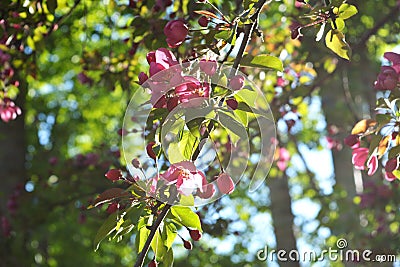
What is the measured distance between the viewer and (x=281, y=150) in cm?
348

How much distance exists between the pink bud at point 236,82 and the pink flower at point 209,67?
0.04 meters

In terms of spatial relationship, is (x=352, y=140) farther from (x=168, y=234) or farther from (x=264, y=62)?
(x=168, y=234)

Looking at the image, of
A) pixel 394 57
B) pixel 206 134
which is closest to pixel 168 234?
pixel 206 134

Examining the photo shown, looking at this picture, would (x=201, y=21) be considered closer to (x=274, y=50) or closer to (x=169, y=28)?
(x=169, y=28)

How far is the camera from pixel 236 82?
127 cm

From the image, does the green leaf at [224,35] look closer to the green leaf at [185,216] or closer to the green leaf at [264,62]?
the green leaf at [264,62]

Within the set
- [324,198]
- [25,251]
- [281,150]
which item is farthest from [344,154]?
[25,251]

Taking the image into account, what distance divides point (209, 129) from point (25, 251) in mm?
3191

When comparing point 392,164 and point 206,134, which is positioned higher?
point 206,134

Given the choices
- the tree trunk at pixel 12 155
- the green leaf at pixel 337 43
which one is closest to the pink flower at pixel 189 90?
the green leaf at pixel 337 43

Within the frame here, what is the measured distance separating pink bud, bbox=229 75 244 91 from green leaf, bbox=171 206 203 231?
10.6 inches

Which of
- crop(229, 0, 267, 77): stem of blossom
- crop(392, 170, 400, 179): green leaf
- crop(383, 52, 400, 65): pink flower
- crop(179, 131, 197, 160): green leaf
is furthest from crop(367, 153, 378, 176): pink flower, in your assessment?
crop(179, 131, 197, 160): green leaf

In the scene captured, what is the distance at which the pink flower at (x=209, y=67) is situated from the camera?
50.3 inches

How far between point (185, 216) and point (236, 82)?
11.7 inches
